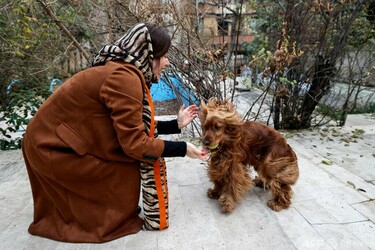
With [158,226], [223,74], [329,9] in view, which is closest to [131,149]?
[158,226]

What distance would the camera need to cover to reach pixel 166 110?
21.1 feet

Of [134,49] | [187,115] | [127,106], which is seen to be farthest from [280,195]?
[134,49]

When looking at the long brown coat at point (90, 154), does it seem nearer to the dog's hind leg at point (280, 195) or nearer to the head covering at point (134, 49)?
the head covering at point (134, 49)

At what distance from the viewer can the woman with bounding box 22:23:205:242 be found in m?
1.73

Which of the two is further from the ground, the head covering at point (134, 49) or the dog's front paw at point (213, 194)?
the head covering at point (134, 49)

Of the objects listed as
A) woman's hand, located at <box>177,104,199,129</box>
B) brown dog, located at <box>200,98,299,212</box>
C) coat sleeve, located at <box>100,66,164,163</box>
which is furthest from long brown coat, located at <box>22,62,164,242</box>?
brown dog, located at <box>200,98,299,212</box>

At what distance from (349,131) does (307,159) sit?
5.79 ft

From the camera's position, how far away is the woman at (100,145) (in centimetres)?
173

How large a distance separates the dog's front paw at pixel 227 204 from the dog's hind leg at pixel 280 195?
36 centimetres

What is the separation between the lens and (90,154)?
190cm

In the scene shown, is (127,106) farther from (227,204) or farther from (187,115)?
(227,204)

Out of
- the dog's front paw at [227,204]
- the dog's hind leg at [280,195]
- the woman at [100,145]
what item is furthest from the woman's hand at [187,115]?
the dog's hind leg at [280,195]

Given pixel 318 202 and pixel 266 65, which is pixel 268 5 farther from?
pixel 318 202

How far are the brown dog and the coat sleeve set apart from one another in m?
0.58
